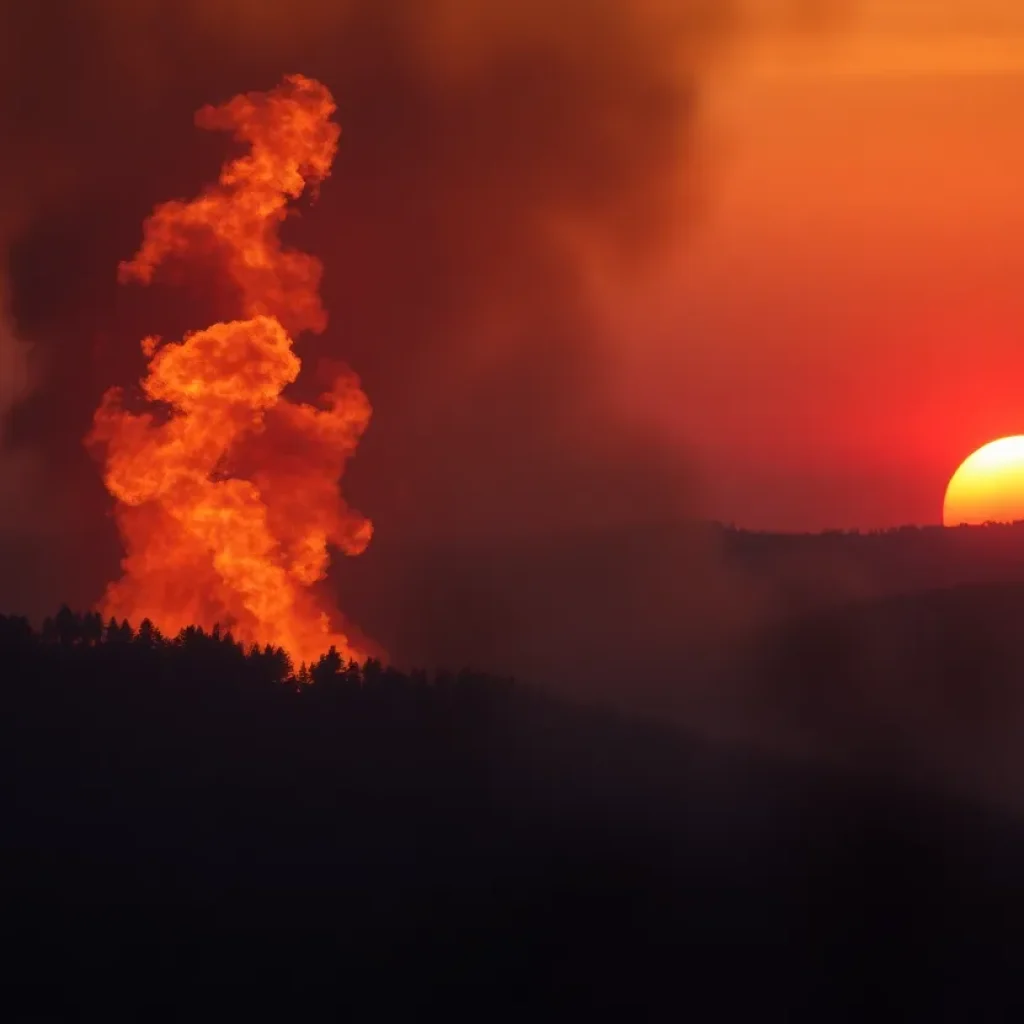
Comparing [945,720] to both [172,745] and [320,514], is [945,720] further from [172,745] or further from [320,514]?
[320,514]

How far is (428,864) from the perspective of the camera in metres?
121

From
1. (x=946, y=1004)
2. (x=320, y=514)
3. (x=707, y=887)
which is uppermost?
(x=320, y=514)

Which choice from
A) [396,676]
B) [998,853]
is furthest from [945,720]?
[396,676]

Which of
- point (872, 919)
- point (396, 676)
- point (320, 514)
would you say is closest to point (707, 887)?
point (872, 919)

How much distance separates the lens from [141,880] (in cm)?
11894

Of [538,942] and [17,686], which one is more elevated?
[17,686]

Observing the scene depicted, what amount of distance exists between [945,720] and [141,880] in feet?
259

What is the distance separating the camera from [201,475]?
3263 inches

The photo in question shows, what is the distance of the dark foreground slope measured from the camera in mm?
111062

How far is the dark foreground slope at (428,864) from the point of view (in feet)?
364

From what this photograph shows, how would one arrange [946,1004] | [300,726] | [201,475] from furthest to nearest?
[300,726] < [946,1004] < [201,475]

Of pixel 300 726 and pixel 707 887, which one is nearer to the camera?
pixel 707 887

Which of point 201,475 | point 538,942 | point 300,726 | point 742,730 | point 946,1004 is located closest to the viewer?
point 201,475

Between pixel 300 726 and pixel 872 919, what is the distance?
42643mm
